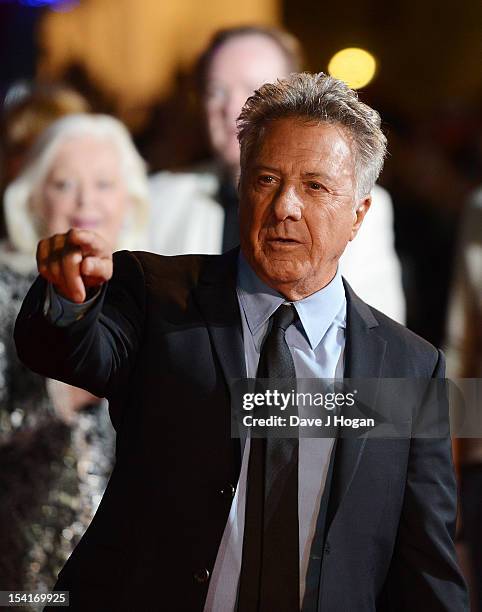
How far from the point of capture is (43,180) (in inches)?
91.2

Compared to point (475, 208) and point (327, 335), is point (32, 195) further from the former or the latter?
point (475, 208)

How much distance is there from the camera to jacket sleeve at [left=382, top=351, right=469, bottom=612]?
162 centimetres

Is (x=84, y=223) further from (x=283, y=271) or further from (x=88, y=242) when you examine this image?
(x=88, y=242)

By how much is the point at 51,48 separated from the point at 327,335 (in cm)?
193

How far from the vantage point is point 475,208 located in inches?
109

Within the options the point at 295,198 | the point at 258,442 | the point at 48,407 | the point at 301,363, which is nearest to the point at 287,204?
the point at 295,198

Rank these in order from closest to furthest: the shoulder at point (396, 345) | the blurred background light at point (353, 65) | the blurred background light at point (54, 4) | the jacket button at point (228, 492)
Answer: the jacket button at point (228, 492) → the shoulder at point (396, 345) → the blurred background light at point (353, 65) → the blurred background light at point (54, 4)

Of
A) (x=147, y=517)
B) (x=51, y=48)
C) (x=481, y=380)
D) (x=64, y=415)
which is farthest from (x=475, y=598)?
(x=51, y=48)

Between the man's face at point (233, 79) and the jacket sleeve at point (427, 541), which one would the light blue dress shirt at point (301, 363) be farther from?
the man's face at point (233, 79)

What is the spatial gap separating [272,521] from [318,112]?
0.59 meters

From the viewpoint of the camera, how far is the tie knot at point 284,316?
160cm

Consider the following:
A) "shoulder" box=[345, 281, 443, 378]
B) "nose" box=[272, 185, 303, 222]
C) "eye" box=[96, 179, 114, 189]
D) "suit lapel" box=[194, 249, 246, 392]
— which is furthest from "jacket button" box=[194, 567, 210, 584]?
"eye" box=[96, 179, 114, 189]

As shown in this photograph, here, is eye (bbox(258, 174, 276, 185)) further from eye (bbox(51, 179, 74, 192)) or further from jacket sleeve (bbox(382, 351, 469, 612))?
eye (bbox(51, 179, 74, 192))

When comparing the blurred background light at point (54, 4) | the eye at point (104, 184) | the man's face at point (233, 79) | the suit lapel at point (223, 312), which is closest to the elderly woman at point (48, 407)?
the eye at point (104, 184)
